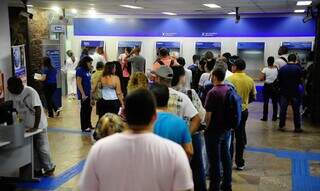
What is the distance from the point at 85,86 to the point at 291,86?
4436mm

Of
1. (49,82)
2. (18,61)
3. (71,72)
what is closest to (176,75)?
(18,61)

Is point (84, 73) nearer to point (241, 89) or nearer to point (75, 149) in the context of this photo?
point (75, 149)

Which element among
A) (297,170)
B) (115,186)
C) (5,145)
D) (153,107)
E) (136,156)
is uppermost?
(153,107)

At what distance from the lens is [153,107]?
6.78 feet

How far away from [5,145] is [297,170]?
429 centimetres

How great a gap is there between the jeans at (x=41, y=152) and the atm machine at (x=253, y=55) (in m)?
9.24

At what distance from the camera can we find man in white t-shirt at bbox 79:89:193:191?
6.59 feet

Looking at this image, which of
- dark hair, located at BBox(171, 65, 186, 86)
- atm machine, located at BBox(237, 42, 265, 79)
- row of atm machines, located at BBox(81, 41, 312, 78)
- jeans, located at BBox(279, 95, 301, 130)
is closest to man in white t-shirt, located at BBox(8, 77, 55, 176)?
dark hair, located at BBox(171, 65, 186, 86)

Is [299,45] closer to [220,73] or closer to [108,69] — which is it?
[108,69]

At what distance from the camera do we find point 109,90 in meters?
7.13

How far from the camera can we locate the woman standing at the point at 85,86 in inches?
325

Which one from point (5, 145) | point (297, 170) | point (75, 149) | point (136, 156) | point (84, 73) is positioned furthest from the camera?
point (84, 73)

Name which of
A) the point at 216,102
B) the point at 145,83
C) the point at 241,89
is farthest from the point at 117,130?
the point at 241,89

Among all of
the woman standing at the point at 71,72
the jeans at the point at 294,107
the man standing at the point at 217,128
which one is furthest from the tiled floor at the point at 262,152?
the woman standing at the point at 71,72
